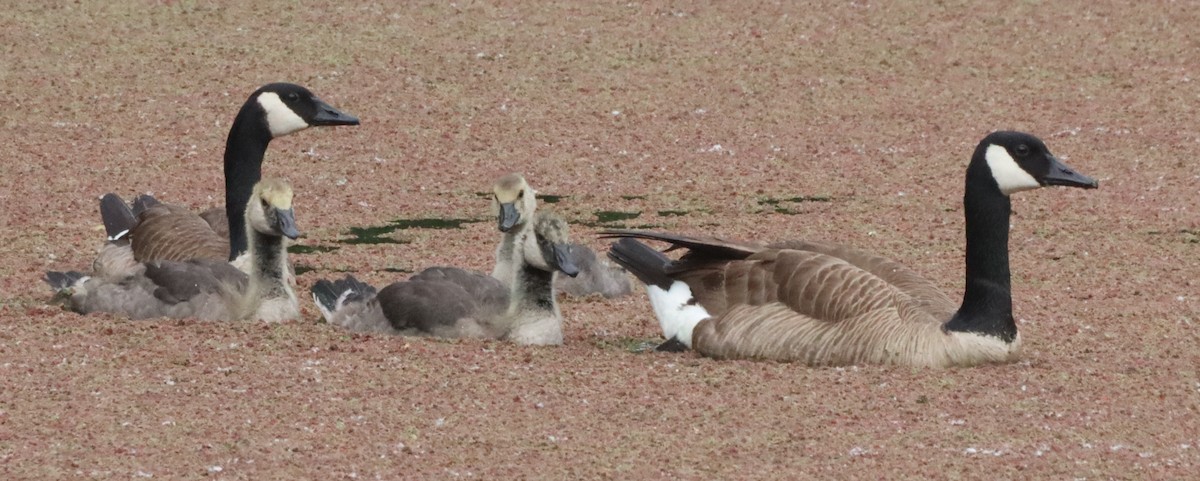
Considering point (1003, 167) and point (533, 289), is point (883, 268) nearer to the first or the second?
point (1003, 167)

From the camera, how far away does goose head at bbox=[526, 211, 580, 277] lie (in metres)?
7.95

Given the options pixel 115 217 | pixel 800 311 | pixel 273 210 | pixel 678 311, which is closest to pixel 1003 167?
pixel 800 311

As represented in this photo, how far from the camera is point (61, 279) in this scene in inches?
343

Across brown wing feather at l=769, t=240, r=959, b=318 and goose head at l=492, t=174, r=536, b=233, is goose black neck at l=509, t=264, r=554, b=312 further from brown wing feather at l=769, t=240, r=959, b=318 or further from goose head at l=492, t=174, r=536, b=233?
brown wing feather at l=769, t=240, r=959, b=318

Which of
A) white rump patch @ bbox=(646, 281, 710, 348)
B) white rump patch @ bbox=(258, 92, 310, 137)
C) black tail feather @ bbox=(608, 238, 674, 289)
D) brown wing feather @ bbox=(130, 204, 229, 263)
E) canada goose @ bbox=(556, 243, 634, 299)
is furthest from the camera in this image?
white rump patch @ bbox=(258, 92, 310, 137)

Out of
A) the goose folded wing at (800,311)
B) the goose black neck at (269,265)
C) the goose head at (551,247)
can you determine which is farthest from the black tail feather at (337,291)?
the goose folded wing at (800,311)

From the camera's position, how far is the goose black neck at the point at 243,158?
9586 mm

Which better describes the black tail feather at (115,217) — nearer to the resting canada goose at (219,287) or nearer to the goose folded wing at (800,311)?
the resting canada goose at (219,287)

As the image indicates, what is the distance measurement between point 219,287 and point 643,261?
1.96 meters

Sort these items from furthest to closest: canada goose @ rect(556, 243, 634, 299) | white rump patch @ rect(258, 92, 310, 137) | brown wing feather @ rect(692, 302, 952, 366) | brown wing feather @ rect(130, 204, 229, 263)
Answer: white rump patch @ rect(258, 92, 310, 137), canada goose @ rect(556, 243, 634, 299), brown wing feather @ rect(130, 204, 229, 263), brown wing feather @ rect(692, 302, 952, 366)

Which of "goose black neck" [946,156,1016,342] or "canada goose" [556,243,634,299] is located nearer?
"goose black neck" [946,156,1016,342]

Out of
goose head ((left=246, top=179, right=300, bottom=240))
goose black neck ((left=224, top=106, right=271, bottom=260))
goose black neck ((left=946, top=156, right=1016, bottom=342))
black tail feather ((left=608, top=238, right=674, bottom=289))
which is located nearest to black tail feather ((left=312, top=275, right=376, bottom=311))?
goose head ((left=246, top=179, right=300, bottom=240))

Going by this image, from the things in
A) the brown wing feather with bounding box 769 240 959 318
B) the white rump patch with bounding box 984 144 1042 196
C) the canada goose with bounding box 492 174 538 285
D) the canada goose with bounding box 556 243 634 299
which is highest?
the white rump patch with bounding box 984 144 1042 196

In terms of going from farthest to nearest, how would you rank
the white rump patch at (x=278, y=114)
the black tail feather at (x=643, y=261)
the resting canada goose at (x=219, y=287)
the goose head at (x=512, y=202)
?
the white rump patch at (x=278, y=114), the black tail feather at (x=643, y=261), the resting canada goose at (x=219, y=287), the goose head at (x=512, y=202)
